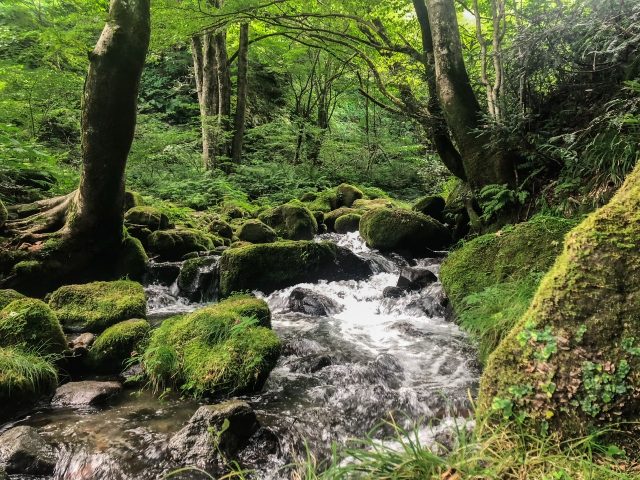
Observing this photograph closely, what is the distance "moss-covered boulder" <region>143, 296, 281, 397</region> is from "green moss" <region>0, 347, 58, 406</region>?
2.89 feet

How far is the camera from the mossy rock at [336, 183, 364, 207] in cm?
1502

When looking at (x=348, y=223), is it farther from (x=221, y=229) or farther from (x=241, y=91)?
(x=241, y=91)

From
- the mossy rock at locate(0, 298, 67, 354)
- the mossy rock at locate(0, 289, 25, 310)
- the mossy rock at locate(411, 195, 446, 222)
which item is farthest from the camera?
the mossy rock at locate(411, 195, 446, 222)

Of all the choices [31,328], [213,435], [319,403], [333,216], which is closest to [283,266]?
[319,403]

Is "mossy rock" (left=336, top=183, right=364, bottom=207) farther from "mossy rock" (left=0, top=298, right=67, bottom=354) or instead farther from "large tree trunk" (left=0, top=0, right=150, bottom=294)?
"mossy rock" (left=0, top=298, right=67, bottom=354)

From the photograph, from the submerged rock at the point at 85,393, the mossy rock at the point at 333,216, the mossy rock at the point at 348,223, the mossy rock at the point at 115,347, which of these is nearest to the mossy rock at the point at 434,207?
the mossy rock at the point at 348,223

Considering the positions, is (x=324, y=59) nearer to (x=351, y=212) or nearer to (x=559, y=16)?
(x=351, y=212)

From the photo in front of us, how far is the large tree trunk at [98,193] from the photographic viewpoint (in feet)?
19.1

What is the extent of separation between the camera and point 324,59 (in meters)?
19.8

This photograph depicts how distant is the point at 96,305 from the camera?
5539 mm

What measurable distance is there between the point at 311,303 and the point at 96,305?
3.23m

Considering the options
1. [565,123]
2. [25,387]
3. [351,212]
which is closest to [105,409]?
[25,387]

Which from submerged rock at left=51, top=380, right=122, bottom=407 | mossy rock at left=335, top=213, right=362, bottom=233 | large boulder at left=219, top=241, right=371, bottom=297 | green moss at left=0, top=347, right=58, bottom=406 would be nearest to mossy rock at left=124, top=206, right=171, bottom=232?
large boulder at left=219, top=241, right=371, bottom=297

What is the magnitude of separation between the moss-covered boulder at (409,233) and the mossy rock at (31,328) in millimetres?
6835
